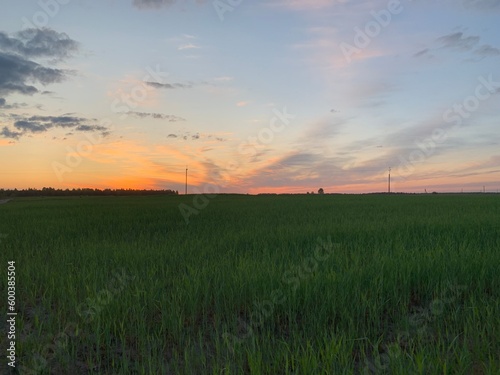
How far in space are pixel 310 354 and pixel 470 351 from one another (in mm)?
1766

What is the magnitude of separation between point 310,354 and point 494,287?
3877mm

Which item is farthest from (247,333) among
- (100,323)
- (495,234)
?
(495,234)

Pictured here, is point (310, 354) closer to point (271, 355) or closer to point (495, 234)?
point (271, 355)

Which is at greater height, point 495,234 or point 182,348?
point 495,234

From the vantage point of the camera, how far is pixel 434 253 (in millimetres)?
7684

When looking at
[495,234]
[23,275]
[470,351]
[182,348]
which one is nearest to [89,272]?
[23,275]

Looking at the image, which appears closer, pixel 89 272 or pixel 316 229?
pixel 89 272

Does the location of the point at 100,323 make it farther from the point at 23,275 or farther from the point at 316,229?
the point at 316,229

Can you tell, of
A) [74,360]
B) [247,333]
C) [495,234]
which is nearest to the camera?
[74,360]

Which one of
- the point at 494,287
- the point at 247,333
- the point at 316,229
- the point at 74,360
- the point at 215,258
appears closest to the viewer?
the point at 74,360

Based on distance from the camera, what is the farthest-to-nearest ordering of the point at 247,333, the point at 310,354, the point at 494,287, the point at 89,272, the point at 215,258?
the point at 215,258 < the point at 89,272 < the point at 494,287 < the point at 247,333 < the point at 310,354

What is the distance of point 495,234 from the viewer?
37.8 ft

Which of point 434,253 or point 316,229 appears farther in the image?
point 316,229

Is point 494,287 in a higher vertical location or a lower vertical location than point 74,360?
higher
